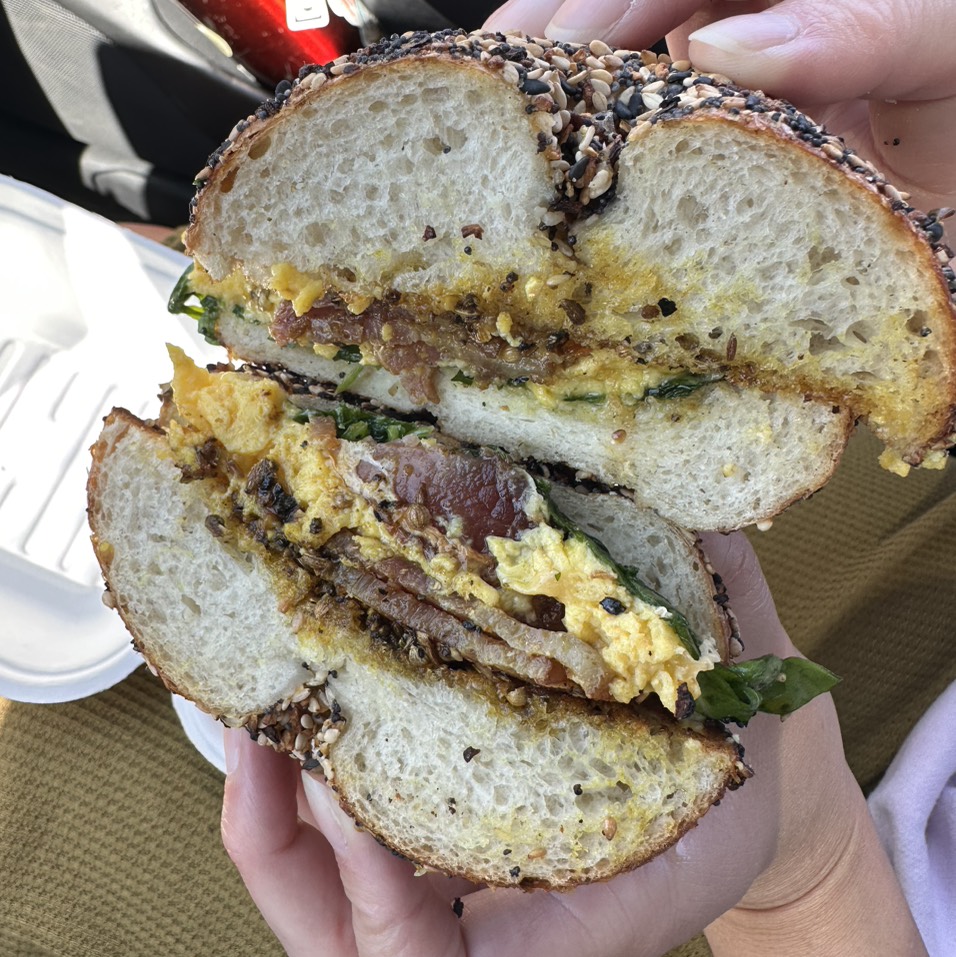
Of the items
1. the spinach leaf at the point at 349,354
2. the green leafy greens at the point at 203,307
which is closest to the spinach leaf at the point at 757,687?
the spinach leaf at the point at 349,354

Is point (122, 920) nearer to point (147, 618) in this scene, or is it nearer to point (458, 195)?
point (147, 618)

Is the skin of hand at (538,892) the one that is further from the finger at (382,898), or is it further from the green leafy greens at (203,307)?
the green leafy greens at (203,307)

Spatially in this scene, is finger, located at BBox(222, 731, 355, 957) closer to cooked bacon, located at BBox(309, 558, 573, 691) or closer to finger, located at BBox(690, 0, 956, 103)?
cooked bacon, located at BBox(309, 558, 573, 691)

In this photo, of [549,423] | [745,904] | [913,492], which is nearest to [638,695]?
[549,423]

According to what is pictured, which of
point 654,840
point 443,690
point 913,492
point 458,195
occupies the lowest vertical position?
point 913,492

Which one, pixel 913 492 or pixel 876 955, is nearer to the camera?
pixel 876 955

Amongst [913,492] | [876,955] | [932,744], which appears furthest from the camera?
[913,492]
